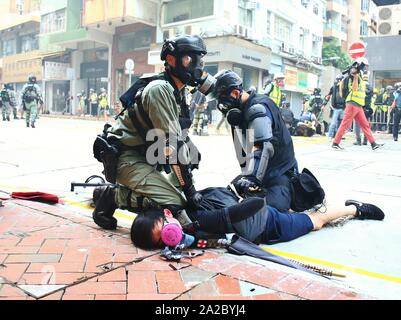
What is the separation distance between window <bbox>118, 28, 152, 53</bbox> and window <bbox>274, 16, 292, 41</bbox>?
26.4ft

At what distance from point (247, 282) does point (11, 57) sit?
45.1 m

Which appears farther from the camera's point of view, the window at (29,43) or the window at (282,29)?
the window at (29,43)

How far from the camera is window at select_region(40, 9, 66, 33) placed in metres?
34.4

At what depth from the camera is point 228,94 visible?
356 cm

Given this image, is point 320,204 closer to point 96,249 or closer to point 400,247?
point 400,247

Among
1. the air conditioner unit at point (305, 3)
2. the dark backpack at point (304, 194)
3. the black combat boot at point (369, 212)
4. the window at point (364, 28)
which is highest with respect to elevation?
the window at point (364, 28)

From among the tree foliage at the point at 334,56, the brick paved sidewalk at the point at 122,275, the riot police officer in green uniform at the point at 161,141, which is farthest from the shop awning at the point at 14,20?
the brick paved sidewalk at the point at 122,275

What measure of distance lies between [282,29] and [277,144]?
27569 millimetres

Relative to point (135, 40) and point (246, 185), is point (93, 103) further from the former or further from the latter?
point (246, 185)

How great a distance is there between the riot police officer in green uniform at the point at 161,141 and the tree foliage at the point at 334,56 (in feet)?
118

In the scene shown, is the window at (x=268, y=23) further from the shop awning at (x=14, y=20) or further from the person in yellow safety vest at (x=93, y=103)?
the shop awning at (x=14, y=20)

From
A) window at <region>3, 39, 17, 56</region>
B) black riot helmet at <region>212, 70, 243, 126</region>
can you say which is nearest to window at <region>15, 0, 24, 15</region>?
window at <region>3, 39, 17, 56</region>

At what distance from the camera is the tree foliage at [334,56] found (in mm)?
37031
